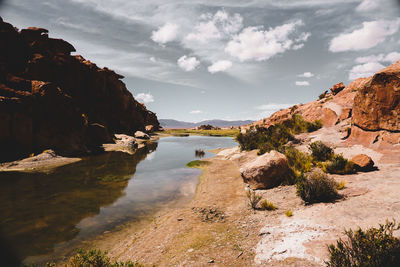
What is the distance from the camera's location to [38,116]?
2492 centimetres

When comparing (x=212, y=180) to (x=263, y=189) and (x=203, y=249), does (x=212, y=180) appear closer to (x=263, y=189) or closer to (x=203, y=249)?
(x=263, y=189)

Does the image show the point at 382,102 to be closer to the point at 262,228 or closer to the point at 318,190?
the point at 318,190

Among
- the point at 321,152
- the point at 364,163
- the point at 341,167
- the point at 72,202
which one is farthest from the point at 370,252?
the point at 72,202

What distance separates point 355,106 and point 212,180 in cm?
1277

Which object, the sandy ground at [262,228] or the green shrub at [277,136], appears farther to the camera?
the green shrub at [277,136]

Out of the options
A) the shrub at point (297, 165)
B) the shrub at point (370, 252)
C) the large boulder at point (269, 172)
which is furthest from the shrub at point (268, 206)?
the shrub at point (370, 252)

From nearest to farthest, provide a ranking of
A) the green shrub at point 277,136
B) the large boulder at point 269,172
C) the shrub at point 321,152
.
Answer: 1. the large boulder at point 269,172
2. the shrub at point 321,152
3. the green shrub at point 277,136

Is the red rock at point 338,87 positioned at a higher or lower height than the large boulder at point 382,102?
higher

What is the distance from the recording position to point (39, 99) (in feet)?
82.8

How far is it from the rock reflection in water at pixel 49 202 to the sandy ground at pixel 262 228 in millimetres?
2382

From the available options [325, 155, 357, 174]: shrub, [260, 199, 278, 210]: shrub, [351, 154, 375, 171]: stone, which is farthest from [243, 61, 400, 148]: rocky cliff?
[260, 199, 278, 210]: shrub

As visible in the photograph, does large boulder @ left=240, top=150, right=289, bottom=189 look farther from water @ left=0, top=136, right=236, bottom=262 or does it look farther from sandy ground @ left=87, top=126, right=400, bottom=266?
water @ left=0, top=136, right=236, bottom=262

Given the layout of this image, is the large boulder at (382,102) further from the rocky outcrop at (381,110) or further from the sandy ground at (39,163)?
the sandy ground at (39,163)

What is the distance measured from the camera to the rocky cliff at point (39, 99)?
2202 centimetres
